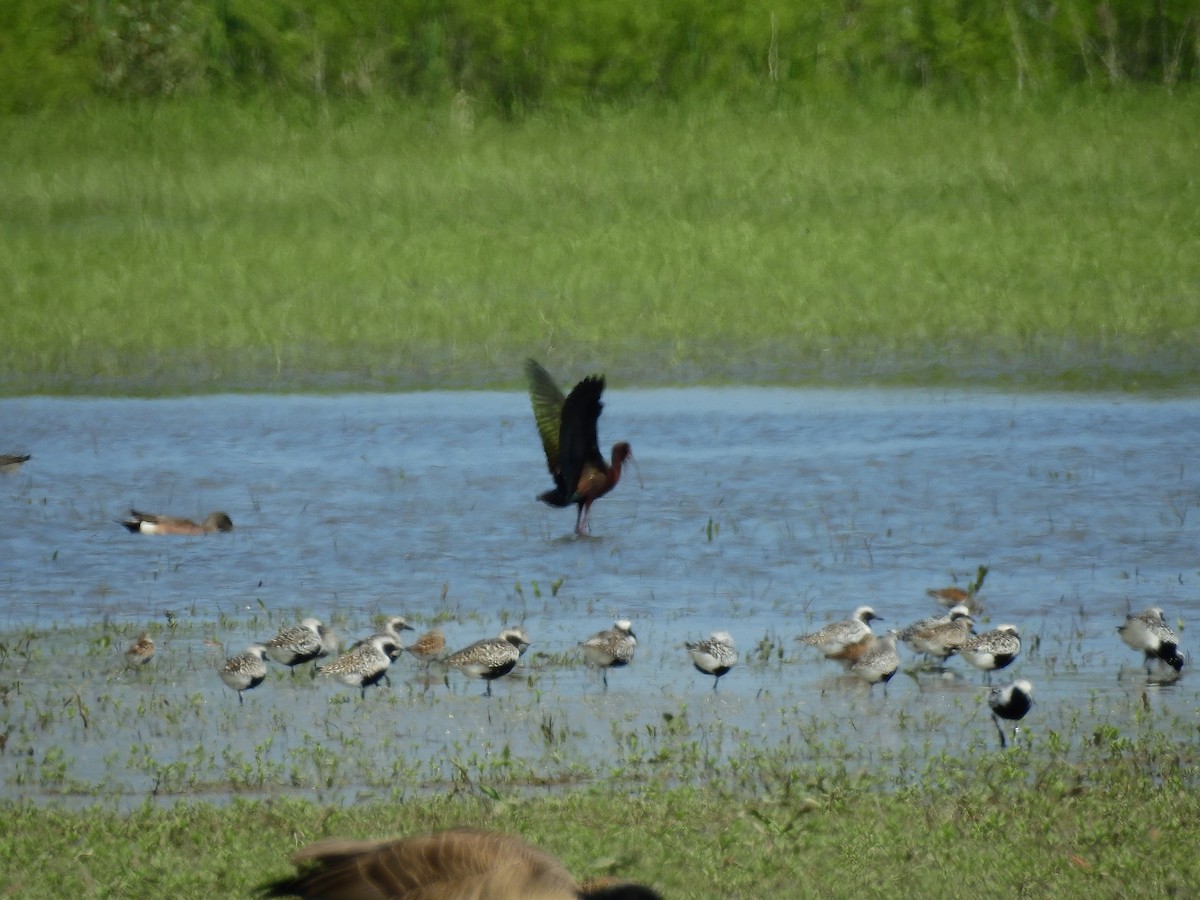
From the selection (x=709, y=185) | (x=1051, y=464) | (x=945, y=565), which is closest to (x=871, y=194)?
(x=709, y=185)

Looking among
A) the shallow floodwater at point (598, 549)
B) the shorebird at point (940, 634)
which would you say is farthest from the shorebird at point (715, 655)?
the shorebird at point (940, 634)

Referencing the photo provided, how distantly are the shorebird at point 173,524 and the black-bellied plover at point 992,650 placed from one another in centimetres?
491

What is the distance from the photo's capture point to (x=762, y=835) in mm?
6391

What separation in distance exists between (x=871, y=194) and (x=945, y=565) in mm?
13291

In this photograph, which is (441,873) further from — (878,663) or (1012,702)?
(878,663)

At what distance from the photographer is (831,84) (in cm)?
2870

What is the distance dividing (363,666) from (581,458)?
427 centimetres

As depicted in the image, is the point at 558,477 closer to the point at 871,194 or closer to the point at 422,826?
the point at 422,826

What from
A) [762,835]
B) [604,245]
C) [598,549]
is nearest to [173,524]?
[598,549]

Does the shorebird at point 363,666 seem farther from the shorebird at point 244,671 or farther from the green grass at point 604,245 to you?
the green grass at point 604,245

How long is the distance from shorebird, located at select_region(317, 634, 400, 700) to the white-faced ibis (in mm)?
3768

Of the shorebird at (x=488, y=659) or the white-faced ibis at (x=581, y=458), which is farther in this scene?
the white-faced ibis at (x=581, y=458)

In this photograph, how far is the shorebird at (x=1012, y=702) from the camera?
7621mm

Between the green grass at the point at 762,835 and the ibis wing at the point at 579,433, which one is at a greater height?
the ibis wing at the point at 579,433
